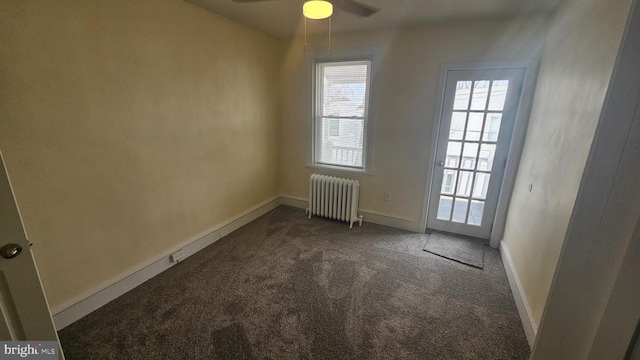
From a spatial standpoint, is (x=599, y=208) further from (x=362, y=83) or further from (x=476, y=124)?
(x=362, y=83)

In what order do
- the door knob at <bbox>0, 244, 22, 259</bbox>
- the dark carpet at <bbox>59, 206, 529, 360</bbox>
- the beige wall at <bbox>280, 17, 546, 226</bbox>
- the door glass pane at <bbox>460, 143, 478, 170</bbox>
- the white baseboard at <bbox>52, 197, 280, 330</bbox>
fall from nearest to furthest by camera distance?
the door knob at <bbox>0, 244, 22, 259</bbox>
the dark carpet at <bbox>59, 206, 529, 360</bbox>
the white baseboard at <bbox>52, 197, 280, 330</bbox>
the beige wall at <bbox>280, 17, 546, 226</bbox>
the door glass pane at <bbox>460, 143, 478, 170</bbox>

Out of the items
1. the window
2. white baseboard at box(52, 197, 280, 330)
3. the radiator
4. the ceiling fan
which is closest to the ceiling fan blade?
the ceiling fan

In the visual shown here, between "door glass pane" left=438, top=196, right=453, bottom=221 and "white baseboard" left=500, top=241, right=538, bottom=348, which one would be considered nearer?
"white baseboard" left=500, top=241, right=538, bottom=348

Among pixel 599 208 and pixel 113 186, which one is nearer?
pixel 599 208

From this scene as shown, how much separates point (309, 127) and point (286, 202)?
4.21 feet

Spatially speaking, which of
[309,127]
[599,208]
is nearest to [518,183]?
[599,208]

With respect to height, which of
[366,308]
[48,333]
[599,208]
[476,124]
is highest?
[476,124]

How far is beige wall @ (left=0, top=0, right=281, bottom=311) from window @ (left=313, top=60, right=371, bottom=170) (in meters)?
1.06

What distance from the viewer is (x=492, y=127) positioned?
8.99ft

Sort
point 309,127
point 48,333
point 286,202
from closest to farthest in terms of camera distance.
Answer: point 48,333 < point 309,127 < point 286,202

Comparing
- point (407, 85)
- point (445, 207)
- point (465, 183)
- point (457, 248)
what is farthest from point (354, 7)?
point (457, 248)

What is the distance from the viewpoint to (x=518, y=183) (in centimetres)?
254

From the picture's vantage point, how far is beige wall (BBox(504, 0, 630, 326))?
134 cm

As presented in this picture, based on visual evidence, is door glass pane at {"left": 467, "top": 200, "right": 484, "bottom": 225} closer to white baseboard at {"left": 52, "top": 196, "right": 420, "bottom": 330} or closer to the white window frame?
white baseboard at {"left": 52, "top": 196, "right": 420, "bottom": 330}
